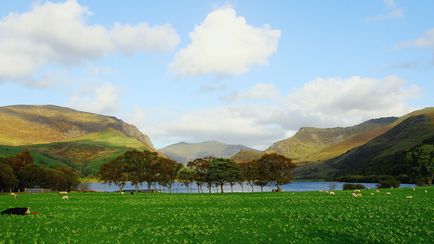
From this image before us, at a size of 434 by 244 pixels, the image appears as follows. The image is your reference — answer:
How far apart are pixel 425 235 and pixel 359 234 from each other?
4269mm

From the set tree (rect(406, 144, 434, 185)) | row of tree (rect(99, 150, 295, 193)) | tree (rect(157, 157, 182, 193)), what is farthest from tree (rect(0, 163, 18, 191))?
tree (rect(406, 144, 434, 185))

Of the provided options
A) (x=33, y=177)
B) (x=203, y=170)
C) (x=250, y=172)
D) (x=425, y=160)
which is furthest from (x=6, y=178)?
(x=425, y=160)

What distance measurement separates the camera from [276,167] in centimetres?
14075

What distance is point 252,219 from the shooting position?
34.7m

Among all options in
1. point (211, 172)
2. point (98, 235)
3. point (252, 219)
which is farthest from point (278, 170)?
point (98, 235)

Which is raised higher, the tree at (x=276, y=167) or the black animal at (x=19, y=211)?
the tree at (x=276, y=167)

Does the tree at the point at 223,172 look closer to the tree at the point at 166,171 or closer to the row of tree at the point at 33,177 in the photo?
the tree at the point at 166,171

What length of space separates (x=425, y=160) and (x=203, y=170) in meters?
85.1

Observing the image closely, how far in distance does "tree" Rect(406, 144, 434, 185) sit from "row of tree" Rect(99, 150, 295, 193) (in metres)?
51.3

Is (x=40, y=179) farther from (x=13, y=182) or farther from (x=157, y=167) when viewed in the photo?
(x=157, y=167)

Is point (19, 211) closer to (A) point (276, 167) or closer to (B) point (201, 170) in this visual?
(A) point (276, 167)

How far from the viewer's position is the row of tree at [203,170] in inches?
5492

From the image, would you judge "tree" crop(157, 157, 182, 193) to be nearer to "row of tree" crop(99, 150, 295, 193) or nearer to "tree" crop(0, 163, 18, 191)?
"row of tree" crop(99, 150, 295, 193)

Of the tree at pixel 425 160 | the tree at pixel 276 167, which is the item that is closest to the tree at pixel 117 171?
the tree at pixel 276 167
